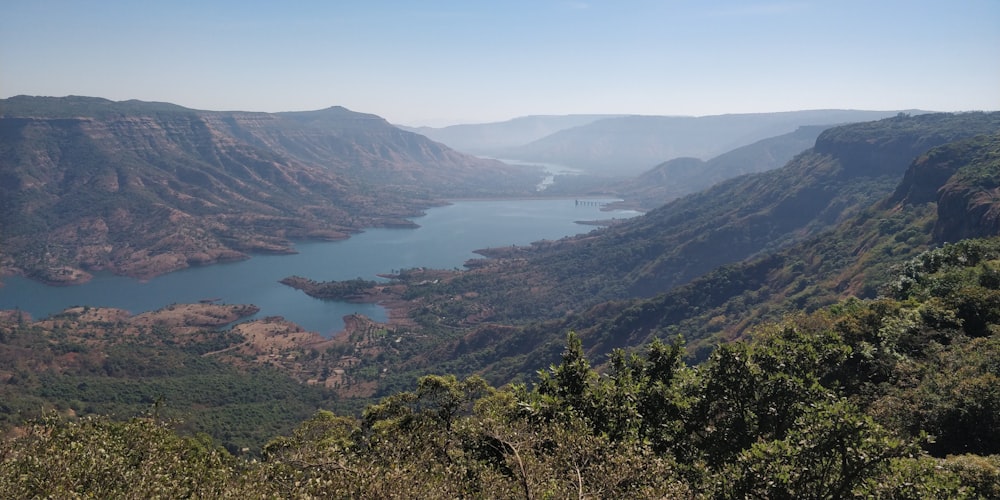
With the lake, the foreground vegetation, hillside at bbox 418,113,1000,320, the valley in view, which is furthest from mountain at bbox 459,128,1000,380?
the lake

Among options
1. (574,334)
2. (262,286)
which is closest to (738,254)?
(574,334)

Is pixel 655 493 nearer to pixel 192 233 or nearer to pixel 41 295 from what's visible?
pixel 41 295

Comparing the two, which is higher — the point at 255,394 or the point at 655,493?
the point at 655,493

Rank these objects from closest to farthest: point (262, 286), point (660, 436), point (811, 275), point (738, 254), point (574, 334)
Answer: point (660, 436) < point (574, 334) < point (811, 275) < point (738, 254) < point (262, 286)

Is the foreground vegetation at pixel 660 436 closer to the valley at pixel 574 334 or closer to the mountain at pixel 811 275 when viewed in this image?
the valley at pixel 574 334

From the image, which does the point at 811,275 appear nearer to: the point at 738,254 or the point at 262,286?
the point at 738,254

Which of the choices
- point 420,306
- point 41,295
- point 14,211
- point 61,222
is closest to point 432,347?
point 420,306

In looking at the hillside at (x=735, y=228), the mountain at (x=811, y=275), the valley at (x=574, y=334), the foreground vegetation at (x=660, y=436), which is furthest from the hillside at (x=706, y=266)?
the foreground vegetation at (x=660, y=436)

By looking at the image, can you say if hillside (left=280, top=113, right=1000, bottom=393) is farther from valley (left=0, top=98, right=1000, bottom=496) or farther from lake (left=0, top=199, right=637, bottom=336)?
lake (left=0, top=199, right=637, bottom=336)
